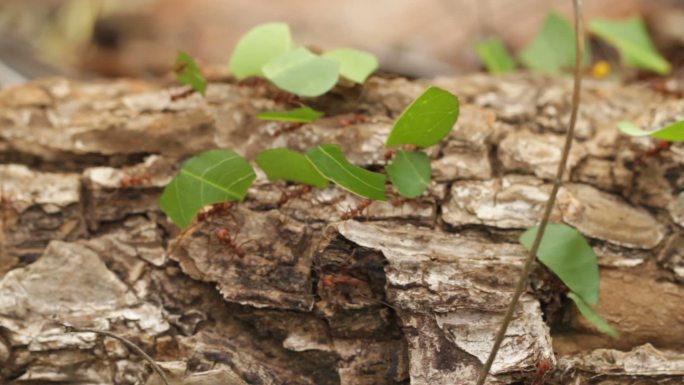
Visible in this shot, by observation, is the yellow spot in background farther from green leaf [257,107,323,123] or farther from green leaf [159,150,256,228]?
green leaf [159,150,256,228]

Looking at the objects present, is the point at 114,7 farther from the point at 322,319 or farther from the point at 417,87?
the point at 322,319

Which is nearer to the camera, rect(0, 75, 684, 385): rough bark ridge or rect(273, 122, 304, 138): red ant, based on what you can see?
rect(0, 75, 684, 385): rough bark ridge

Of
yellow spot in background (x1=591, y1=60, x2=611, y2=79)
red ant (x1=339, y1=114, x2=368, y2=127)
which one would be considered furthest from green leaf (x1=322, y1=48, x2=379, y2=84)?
yellow spot in background (x1=591, y1=60, x2=611, y2=79)

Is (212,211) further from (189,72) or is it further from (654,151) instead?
(654,151)

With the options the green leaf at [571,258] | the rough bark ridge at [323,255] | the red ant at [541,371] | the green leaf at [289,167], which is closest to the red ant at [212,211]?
the rough bark ridge at [323,255]

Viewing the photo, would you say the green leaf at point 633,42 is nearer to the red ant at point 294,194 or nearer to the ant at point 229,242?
the red ant at point 294,194

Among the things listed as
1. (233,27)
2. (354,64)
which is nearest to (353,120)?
(354,64)

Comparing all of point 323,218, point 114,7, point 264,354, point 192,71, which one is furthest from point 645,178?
point 114,7
